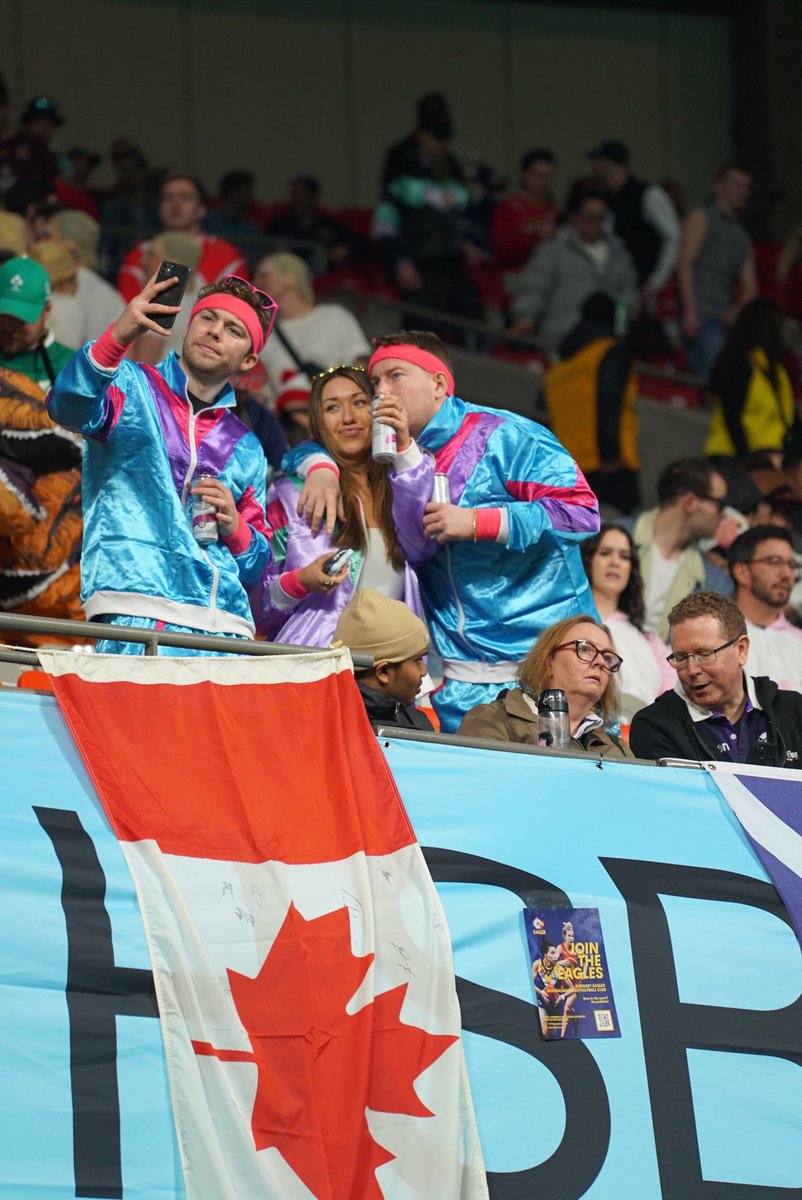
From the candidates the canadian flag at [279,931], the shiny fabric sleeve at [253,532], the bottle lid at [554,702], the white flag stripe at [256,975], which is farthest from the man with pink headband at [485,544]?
the white flag stripe at [256,975]

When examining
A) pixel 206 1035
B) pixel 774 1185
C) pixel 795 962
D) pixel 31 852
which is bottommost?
pixel 774 1185

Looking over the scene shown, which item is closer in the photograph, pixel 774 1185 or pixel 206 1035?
pixel 206 1035

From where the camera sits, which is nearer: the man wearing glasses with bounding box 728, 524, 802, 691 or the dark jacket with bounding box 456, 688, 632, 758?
the dark jacket with bounding box 456, 688, 632, 758

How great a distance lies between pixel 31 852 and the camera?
13.5 ft

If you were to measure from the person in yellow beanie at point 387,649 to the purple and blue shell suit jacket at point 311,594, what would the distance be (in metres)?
0.42

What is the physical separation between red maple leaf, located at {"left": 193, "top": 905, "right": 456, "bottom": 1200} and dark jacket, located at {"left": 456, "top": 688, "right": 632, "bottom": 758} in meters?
0.99

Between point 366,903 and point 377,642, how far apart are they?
928mm

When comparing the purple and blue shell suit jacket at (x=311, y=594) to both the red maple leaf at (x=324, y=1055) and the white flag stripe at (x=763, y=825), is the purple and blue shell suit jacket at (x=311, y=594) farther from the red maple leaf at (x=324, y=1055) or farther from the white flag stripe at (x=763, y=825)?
the red maple leaf at (x=324, y=1055)

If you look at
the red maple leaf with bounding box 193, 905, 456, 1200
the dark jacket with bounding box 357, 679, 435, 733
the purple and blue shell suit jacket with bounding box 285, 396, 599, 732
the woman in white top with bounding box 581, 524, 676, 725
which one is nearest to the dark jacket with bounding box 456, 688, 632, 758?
the dark jacket with bounding box 357, 679, 435, 733

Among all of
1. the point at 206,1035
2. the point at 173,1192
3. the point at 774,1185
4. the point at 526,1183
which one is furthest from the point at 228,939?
the point at 774,1185

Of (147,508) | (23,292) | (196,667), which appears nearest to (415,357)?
(147,508)

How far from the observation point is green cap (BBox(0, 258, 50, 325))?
6.39m

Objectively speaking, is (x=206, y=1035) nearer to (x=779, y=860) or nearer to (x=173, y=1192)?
(x=173, y=1192)

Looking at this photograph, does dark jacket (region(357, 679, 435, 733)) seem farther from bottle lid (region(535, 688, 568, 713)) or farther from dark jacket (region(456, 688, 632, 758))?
bottle lid (region(535, 688, 568, 713))
